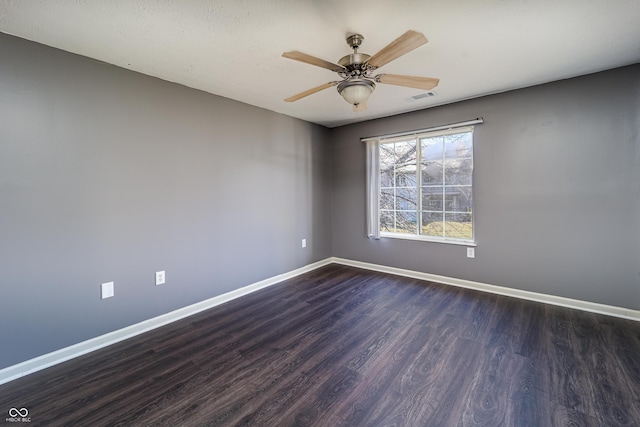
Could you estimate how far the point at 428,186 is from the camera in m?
3.79

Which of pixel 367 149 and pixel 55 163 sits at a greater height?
pixel 367 149

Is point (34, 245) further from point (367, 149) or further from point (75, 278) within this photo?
point (367, 149)

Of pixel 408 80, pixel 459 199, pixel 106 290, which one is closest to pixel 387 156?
pixel 459 199

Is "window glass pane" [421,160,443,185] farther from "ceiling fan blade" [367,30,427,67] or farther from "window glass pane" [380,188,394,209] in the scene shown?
"ceiling fan blade" [367,30,427,67]

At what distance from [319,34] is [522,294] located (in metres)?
3.48

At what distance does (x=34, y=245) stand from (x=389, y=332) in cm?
290

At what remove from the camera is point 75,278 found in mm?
2152

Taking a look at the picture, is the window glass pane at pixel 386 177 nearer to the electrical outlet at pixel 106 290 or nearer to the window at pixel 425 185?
the window at pixel 425 185

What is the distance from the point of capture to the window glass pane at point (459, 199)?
11.4 feet

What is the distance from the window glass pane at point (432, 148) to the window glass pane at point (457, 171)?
168mm

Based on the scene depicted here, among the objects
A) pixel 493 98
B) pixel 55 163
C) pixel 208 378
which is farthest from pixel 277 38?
pixel 493 98

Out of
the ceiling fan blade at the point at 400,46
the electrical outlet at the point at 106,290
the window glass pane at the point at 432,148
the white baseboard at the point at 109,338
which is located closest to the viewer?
the ceiling fan blade at the point at 400,46

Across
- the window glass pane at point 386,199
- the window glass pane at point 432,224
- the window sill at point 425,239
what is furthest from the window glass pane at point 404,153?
the window sill at point 425,239

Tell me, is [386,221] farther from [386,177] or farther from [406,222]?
[386,177]
